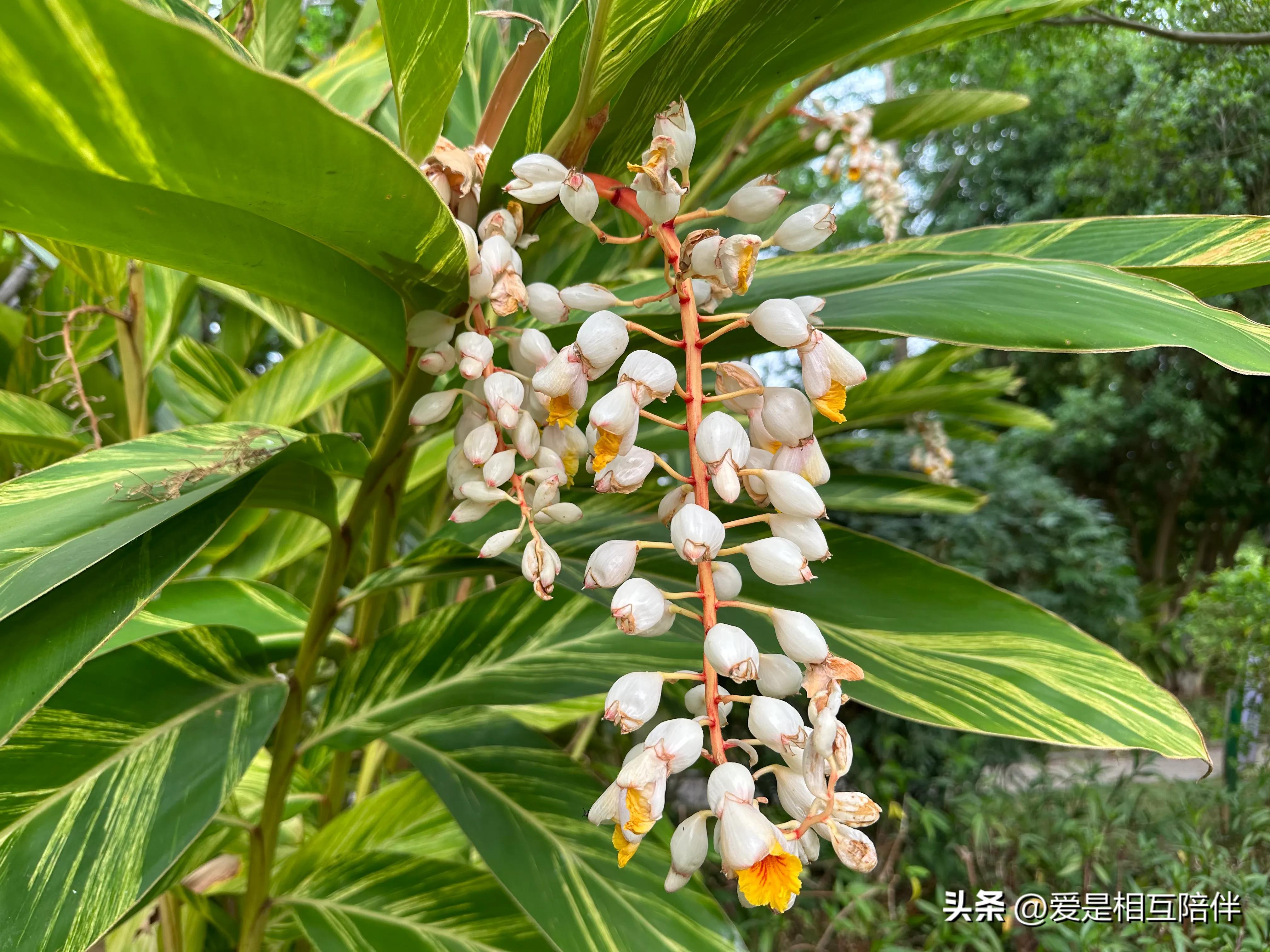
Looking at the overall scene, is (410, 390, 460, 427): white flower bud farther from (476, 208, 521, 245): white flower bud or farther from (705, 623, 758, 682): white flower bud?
(705, 623, 758, 682): white flower bud

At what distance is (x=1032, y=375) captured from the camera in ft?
17.4

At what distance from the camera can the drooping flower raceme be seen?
0.79 ft

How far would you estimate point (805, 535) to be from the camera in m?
0.28

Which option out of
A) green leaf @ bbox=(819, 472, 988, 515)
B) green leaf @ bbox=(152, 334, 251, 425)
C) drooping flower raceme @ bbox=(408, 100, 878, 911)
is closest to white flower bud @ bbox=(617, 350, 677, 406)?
drooping flower raceme @ bbox=(408, 100, 878, 911)

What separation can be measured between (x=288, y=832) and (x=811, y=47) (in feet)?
2.98

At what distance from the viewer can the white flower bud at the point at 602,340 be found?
0.29 m

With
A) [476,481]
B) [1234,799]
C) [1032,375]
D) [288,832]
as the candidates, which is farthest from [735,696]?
[1032,375]

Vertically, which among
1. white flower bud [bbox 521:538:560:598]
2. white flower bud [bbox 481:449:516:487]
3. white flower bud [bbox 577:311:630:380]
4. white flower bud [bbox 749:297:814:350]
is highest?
white flower bud [bbox 749:297:814:350]

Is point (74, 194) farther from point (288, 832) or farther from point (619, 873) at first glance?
point (288, 832)

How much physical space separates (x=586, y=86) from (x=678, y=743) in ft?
0.83

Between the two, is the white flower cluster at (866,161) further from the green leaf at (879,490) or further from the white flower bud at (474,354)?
the white flower bud at (474,354)

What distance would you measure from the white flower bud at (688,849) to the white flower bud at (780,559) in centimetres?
9

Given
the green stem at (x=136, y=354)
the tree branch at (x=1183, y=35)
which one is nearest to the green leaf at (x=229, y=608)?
the green stem at (x=136, y=354)

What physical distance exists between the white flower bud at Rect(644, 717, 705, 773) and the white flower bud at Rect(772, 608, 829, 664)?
0.04m
